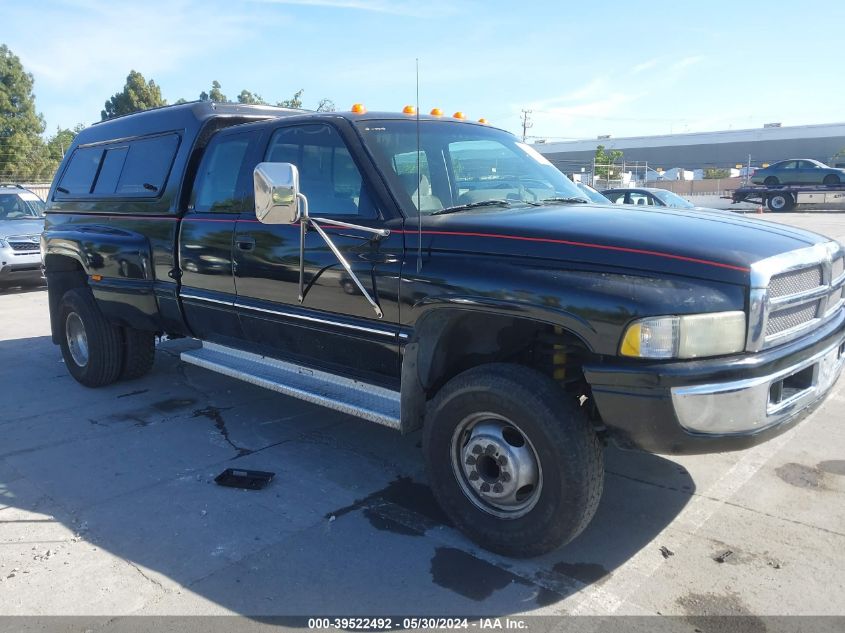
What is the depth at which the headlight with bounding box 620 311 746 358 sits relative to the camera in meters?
2.73

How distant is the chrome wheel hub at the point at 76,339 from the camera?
6244 millimetres

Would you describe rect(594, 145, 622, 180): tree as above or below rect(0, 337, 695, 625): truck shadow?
above

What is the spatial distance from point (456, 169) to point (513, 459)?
5.63 ft

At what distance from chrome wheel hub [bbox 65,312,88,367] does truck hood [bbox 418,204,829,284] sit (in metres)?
4.04

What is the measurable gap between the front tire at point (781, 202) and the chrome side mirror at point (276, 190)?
32524 mm

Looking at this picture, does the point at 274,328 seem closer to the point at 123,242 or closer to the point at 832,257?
the point at 123,242

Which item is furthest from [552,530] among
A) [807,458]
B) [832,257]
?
[807,458]

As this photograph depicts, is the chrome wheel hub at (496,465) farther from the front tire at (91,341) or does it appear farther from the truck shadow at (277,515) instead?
the front tire at (91,341)

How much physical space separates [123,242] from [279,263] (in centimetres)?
192

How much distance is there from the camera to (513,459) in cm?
316

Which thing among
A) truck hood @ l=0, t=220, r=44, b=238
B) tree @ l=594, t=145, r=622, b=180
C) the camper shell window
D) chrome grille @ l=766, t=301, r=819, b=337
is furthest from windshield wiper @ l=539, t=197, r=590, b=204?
tree @ l=594, t=145, r=622, b=180

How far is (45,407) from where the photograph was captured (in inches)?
225

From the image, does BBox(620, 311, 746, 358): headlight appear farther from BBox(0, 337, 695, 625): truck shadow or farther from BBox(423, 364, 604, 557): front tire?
BBox(0, 337, 695, 625): truck shadow

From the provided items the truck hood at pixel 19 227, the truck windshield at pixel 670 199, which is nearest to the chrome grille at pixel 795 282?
the truck hood at pixel 19 227
